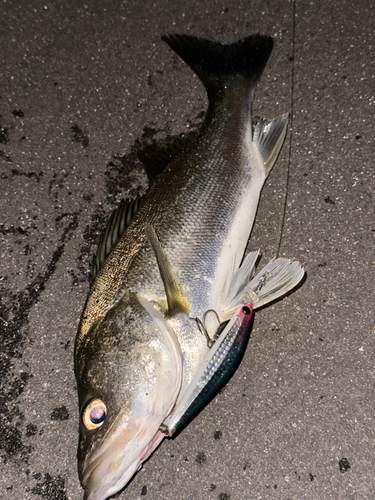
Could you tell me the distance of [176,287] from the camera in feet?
6.10

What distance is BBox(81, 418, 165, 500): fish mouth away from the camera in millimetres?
1626

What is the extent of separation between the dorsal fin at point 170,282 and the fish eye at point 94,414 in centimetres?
53

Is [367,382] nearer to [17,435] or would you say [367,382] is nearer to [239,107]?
[239,107]

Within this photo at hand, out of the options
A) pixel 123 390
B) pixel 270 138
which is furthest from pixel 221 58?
pixel 123 390

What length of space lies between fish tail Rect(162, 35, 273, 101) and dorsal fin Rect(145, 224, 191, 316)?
Result: 1.08 metres

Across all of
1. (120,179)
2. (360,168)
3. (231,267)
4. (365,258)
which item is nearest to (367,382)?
(365,258)

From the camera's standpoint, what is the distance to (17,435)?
2383mm

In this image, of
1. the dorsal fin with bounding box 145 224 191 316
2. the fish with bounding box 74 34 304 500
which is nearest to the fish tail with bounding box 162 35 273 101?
the fish with bounding box 74 34 304 500

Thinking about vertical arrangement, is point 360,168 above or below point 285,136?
below

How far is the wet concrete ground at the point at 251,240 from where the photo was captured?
7.29 feet

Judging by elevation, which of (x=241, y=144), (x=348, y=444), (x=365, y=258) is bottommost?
(x=348, y=444)

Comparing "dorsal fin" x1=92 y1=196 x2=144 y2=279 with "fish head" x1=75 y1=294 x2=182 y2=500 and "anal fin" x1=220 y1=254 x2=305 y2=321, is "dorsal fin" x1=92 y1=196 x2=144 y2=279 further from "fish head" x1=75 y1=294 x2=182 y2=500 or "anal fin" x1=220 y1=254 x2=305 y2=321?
"anal fin" x1=220 y1=254 x2=305 y2=321

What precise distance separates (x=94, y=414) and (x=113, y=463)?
8.9 inches

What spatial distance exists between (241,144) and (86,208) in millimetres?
1155
